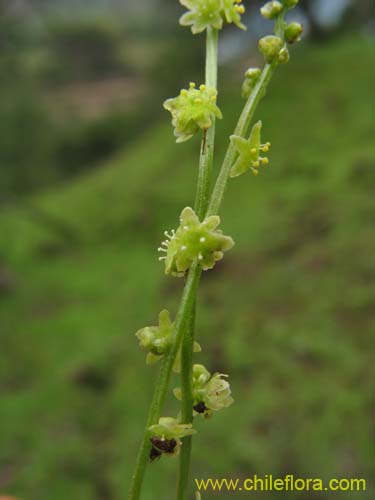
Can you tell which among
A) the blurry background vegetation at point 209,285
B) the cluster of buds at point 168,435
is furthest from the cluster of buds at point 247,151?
the blurry background vegetation at point 209,285

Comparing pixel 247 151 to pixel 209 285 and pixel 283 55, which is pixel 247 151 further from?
pixel 209 285

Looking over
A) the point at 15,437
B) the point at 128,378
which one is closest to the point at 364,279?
the point at 128,378

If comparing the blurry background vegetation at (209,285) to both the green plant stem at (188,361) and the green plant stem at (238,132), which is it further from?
the green plant stem at (238,132)

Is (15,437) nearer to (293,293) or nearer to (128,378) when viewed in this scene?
(128,378)

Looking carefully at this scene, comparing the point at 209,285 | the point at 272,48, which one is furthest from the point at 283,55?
the point at 209,285

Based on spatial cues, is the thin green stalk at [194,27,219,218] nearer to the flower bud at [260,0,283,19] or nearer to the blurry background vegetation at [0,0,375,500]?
the flower bud at [260,0,283,19]

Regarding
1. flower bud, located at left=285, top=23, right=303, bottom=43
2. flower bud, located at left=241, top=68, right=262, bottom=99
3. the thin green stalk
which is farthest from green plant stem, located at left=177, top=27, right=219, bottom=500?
flower bud, located at left=285, top=23, right=303, bottom=43

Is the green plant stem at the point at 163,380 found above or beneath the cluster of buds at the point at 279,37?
beneath
